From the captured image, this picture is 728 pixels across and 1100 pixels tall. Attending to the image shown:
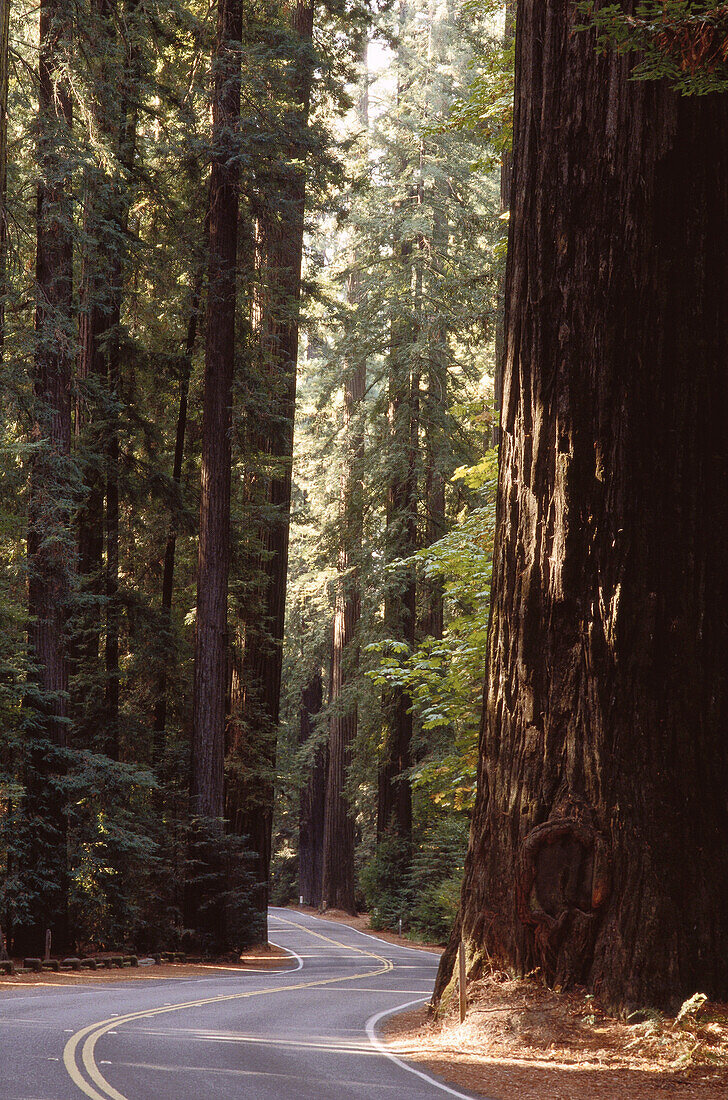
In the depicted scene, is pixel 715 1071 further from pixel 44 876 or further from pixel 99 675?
pixel 99 675

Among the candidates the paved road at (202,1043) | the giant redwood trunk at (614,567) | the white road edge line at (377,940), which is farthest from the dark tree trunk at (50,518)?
the white road edge line at (377,940)

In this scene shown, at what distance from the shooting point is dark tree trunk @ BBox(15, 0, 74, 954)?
630 inches

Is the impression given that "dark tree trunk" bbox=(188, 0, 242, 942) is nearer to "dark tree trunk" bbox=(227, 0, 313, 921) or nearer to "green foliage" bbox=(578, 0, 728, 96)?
"dark tree trunk" bbox=(227, 0, 313, 921)

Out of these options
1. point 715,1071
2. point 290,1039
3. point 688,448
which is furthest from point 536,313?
point 290,1039

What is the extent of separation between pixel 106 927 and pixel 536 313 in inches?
532

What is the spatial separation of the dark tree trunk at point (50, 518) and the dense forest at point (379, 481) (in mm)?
68

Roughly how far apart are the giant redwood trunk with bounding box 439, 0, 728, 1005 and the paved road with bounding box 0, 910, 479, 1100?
67.4 inches

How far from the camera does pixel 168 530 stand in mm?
22438

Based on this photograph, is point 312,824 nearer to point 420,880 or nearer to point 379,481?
point 420,880

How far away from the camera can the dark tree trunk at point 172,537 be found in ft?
70.3

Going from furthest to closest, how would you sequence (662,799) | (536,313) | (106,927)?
(106,927)
(536,313)
(662,799)

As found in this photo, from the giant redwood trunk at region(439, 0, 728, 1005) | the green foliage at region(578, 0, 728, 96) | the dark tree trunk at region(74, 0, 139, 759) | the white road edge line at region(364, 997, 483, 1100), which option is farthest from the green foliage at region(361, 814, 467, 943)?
the green foliage at region(578, 0, 728, 96)

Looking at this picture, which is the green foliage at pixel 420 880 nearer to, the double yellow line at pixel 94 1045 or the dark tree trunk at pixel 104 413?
the dark tree trunk at pixel 104 413

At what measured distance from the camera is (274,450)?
2344 centimetres
